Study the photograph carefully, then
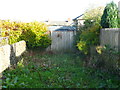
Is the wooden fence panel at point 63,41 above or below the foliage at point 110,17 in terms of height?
below

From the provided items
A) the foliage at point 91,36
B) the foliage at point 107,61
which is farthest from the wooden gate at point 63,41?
the foliage at point 107,61

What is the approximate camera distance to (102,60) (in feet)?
24.4

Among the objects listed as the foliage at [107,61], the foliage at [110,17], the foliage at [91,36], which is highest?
the foliage at [110,17]

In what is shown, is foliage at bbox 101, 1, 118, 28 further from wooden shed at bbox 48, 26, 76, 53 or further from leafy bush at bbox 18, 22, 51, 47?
leafy bush at bbox 18, 22, 51, 47

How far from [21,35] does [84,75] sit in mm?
8182

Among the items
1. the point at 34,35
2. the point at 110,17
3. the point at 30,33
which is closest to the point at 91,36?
the point at 110,17

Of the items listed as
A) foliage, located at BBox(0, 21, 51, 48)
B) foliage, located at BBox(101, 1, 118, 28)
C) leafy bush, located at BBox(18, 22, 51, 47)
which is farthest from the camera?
leafy bush, located at BBox(18, 22, 51, 47)

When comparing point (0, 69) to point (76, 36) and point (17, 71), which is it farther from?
point (76, 36)

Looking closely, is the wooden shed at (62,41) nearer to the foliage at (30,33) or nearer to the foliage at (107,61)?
the foliage at (30,33)

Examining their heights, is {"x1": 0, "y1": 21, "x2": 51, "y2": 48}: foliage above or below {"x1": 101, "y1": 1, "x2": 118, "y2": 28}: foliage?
below

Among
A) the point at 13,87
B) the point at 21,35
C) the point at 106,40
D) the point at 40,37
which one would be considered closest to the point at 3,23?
the point at 21,35

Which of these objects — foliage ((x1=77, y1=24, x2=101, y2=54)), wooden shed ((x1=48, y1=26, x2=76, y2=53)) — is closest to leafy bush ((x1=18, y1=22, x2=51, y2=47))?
wooden shed ((x1=48, y1=26, x2=76, y2=53))

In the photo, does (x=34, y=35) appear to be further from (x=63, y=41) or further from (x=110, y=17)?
(x=110, y=17)

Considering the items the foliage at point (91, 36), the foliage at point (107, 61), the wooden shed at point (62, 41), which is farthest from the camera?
the wooden shed at point (62, 41)
